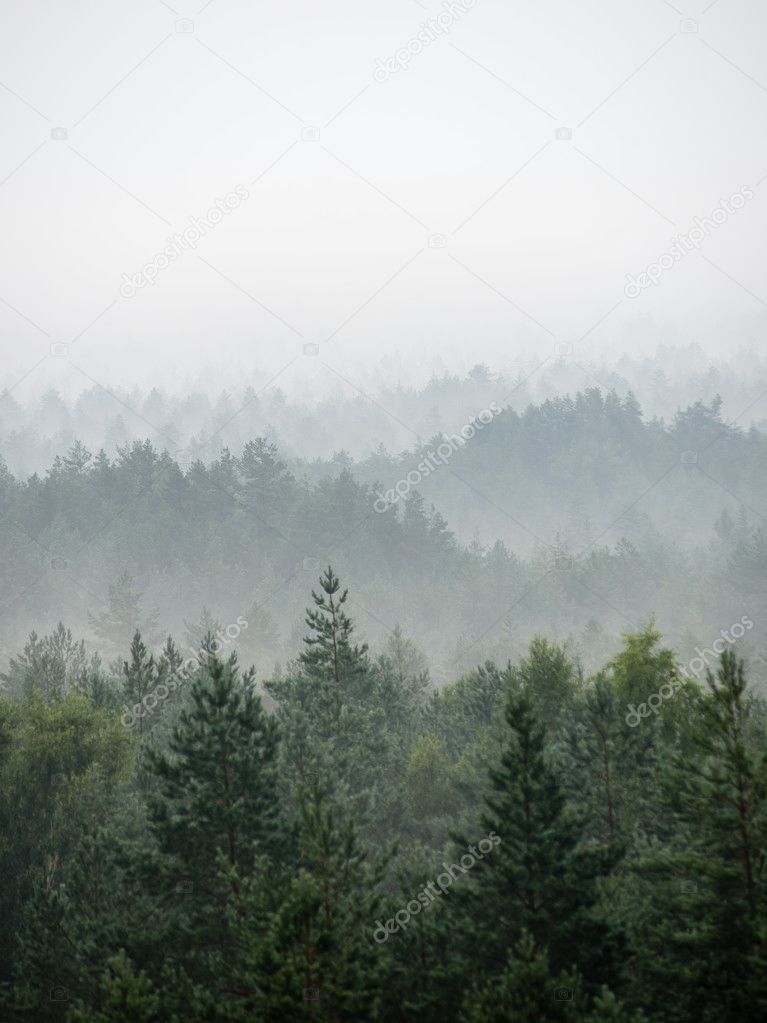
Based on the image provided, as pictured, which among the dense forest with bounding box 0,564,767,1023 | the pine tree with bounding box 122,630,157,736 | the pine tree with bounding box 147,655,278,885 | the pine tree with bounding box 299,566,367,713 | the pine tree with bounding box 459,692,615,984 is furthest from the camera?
the pine tree with bounding box 122,630,157,736

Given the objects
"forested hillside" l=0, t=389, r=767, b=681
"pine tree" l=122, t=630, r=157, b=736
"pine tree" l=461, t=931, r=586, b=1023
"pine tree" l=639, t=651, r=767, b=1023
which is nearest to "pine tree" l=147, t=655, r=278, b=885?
"pine tree" l=461, t=931, r=586, b=1023

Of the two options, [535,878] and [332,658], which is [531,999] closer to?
[535,878]

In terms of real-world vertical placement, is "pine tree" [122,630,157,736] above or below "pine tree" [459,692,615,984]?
above

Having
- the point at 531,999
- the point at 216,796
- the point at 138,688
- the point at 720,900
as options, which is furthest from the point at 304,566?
the point at 531,999

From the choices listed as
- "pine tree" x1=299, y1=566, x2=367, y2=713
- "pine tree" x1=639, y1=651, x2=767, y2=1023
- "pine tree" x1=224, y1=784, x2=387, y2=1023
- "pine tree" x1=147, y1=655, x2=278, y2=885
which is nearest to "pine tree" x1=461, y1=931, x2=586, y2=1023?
"pine tree" x1=224, y1=784, x2=387, y2=1023

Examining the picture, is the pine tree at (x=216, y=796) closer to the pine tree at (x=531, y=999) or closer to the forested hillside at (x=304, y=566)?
the pine tree at (x=531, y=999)

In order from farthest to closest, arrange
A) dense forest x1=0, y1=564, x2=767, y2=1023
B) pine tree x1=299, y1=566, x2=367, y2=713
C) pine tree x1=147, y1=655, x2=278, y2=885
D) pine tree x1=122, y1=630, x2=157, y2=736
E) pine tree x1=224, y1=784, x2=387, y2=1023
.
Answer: pine tree x1=122, y1=630, x2=157, y2=736
pine tree x1=299, y1=566, x2=367, y2=713
pine tree x1=147, y1=655, x2=278, y2=885
dense forest x1=0, y1=564, x2=767, y2=1023
pine tree x1=224, y1=784, x2=387, y2=1023

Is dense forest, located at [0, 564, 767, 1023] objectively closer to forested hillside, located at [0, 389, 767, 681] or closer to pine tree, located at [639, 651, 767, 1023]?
pine tree, located at [639, 651, 767, 1023]

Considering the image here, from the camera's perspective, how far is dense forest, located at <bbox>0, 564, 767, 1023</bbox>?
13078 millimetres

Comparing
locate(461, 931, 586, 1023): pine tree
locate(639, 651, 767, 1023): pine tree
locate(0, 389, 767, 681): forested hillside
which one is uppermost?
locate(0, 389, 767, 681): forested hillside

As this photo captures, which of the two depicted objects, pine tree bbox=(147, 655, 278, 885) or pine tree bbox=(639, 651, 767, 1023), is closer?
pine tree bbox=(639, 651, 767, 1023)

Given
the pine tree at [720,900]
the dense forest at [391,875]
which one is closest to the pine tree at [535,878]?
the dense forest at [391,875]

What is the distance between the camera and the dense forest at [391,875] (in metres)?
13.1

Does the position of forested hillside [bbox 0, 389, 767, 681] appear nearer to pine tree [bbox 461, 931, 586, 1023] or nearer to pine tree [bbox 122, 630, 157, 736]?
pine tree [bbox 122, 630, 157, 736]
